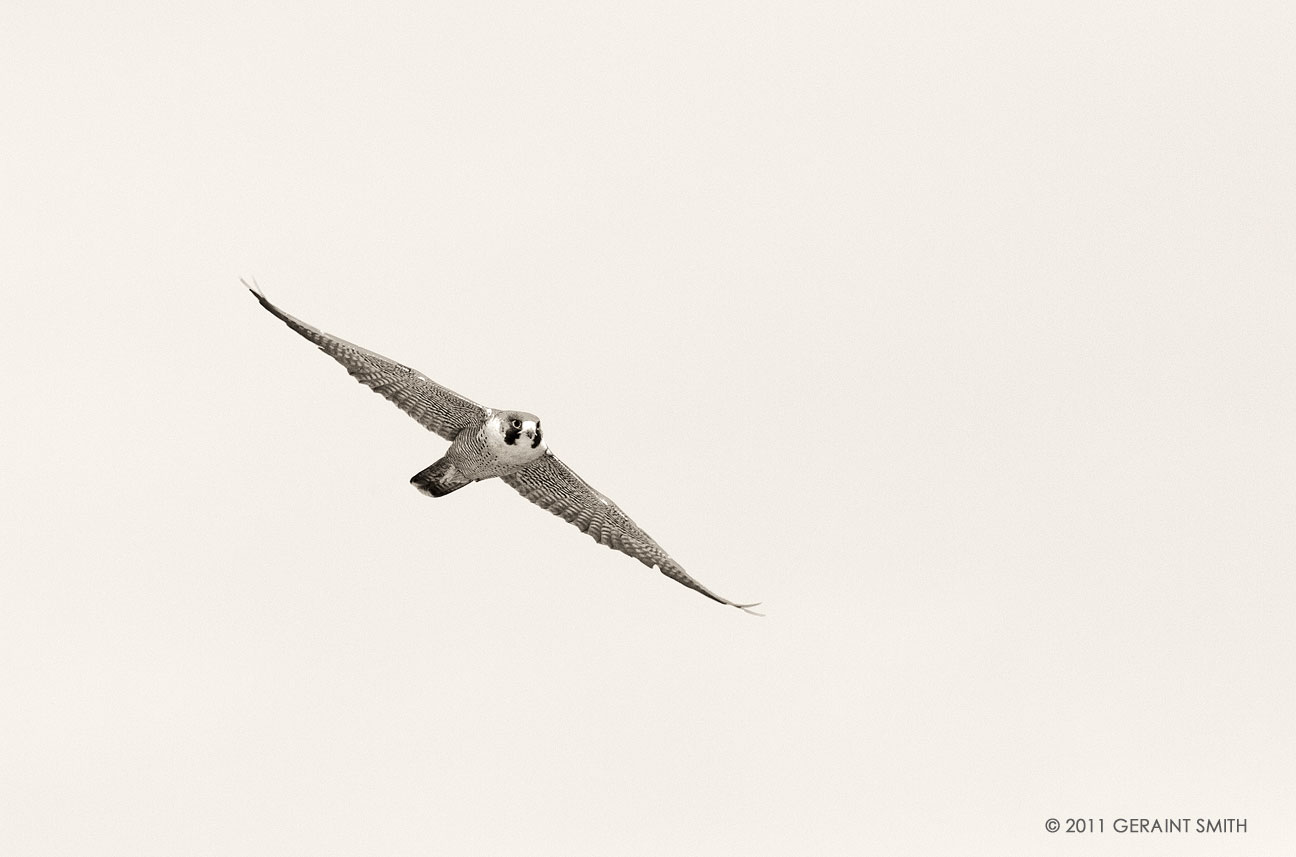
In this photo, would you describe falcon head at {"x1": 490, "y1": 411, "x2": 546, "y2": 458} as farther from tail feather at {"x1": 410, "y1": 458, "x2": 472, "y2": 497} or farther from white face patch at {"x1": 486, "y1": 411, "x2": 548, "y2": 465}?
tail feather at {"x1": 410, "y1": 458, "x2": 472, "y2": 497}

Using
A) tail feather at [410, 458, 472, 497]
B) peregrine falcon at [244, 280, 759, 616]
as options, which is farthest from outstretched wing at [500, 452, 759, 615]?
tail feather at [410, 458, 472, 497]

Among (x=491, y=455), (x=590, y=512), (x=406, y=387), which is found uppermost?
(x=406, y=387)

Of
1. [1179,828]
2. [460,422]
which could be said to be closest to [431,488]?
[460,422]

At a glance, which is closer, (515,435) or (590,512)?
(515,435)

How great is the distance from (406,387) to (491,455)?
68.5 inches

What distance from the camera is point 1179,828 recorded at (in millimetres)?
36406

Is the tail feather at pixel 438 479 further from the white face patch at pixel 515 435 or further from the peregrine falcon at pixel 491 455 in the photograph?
the white face patch at pixel 515 435

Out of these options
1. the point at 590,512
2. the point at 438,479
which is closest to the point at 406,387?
the point at 438,479

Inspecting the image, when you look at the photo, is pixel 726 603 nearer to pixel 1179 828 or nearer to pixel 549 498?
pixel 549 498

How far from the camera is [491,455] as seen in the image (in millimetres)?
31641

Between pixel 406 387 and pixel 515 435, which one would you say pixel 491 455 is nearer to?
pixel 515 435

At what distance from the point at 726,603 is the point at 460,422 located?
17.0ft

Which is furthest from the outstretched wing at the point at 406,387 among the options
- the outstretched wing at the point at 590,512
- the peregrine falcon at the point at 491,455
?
the outstretched wing at the point at 590,512

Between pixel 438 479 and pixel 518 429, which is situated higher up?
pixel 518 429
